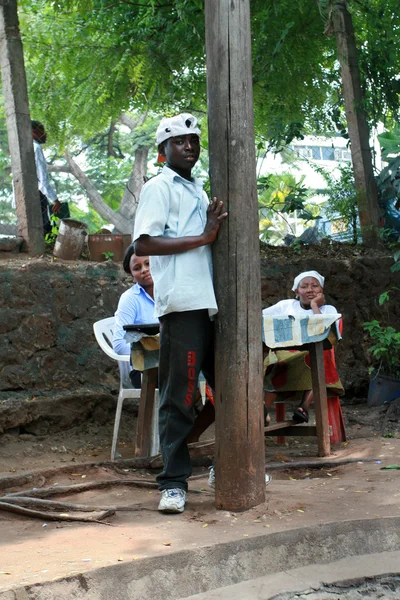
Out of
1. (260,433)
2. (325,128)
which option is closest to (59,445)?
(260,433)

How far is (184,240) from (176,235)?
11 centimetres

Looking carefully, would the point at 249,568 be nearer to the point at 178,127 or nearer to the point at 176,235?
the point at 176,235

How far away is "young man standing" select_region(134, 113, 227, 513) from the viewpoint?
3.86 meters

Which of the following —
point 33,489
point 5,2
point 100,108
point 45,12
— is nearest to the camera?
point 33,489

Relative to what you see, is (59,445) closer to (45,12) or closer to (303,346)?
(303,346)

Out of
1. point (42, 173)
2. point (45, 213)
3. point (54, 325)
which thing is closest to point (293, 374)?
point (54, 325)

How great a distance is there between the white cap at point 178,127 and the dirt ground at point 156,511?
1850 millimetres

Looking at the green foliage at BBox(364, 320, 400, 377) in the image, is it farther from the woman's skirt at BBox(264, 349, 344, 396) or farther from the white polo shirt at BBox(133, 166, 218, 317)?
the white polo shirt at BBox(133, 166, 218, 317)

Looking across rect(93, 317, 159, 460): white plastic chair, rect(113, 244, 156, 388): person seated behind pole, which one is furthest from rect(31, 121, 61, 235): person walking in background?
rect(113, 244, 156, 388): person seated behind pole

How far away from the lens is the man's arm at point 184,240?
12.6 ft

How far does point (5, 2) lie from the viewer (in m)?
7.55

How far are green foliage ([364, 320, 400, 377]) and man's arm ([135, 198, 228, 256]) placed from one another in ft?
12.1

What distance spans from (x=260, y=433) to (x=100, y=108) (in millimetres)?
5808

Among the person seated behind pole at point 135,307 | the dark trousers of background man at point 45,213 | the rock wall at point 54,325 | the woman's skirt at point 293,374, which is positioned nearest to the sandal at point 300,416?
the woman's skirt at point 293,374
